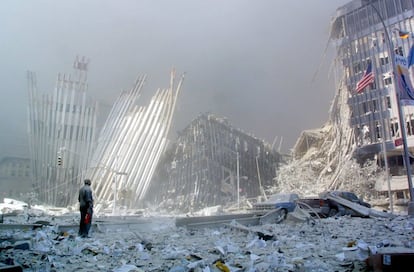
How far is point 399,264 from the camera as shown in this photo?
12.0ft

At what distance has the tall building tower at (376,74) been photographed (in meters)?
31.8

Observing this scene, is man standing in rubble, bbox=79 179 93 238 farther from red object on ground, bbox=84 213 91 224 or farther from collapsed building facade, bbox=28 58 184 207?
collapsed building facade, bbox=28 58 184 207

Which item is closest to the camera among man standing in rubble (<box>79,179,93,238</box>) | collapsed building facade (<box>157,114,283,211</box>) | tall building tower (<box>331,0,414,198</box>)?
man standing in rubble (<box>79,179,93,238</box>)

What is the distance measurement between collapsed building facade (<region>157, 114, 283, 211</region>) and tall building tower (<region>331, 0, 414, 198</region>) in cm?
1156

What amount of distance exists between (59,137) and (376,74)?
3410cm

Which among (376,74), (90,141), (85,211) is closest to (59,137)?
(90,141)

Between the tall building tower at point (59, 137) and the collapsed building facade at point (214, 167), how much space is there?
10091 mm

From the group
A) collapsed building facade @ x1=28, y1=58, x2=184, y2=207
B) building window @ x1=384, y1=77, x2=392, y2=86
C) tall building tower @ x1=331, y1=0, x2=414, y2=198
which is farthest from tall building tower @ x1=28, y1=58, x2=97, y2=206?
building window @ x1=384, y1=77, x2=392, y2=86

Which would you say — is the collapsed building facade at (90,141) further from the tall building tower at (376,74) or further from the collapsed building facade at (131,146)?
the tall building tower at (376,74)

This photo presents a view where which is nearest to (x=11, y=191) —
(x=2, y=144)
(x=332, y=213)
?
(x=2, y=144)

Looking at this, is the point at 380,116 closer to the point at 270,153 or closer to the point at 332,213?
the point at 270,153

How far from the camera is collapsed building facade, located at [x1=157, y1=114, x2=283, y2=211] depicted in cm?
3478

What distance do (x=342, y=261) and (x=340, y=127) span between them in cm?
3461

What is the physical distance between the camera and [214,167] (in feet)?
116
